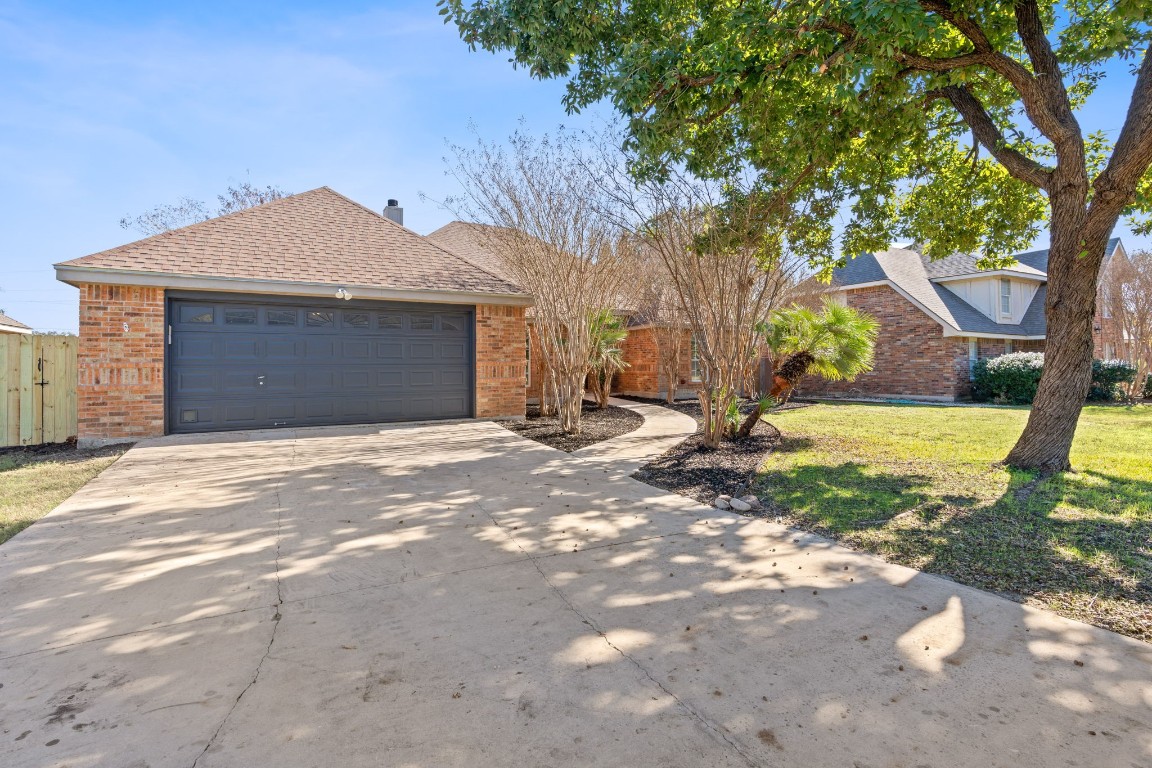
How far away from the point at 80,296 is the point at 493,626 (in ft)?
30.5

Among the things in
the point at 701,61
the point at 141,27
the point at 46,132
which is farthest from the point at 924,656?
the point at 46,132

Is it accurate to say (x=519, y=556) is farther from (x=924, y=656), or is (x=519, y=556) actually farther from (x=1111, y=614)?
(x=1111, y=614)

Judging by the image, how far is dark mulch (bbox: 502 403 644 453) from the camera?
858 cm

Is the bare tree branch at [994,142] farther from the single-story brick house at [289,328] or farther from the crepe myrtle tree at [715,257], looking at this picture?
the single-story brick house at [289,328]

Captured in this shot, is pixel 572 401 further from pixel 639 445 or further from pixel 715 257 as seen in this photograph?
pixel 715 257

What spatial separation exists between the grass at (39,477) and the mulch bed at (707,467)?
5550mm

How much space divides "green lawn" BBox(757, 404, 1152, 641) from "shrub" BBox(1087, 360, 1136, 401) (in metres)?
8.62

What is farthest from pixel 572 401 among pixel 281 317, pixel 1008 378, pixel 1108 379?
pixel 1108 379

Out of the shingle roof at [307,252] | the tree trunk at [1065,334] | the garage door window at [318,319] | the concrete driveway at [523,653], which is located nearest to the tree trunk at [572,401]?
the shingle roof at [307,252]

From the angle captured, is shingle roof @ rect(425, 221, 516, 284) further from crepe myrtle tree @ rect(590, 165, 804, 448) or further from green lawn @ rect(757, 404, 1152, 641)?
green lawn @ rect(757, 404, 1152, 641)

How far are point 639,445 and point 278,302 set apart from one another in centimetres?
664

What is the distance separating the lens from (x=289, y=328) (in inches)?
368

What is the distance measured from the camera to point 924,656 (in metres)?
2.40

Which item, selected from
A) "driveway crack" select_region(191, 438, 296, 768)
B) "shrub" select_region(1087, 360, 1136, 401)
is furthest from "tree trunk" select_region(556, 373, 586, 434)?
"shrub" select_region(1087, 360, 1136, 401)
